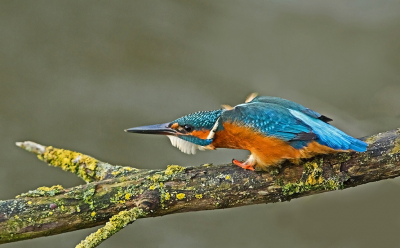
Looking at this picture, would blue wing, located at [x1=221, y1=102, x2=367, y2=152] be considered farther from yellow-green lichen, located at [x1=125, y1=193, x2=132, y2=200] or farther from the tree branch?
yellow-green lichen, located at [x1=125, y1=193, x2=132, y2=200]

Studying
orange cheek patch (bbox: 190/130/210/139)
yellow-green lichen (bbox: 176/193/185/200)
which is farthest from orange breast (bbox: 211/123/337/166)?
yellow-green lichen (bbox: 176/193/185/200)

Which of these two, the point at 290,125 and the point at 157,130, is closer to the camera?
the point at 290,125

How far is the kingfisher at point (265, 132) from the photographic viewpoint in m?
2.04

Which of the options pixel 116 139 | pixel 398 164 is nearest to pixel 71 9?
pixel 116 139

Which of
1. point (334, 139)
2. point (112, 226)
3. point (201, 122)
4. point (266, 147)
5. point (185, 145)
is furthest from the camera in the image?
point (185, 145)

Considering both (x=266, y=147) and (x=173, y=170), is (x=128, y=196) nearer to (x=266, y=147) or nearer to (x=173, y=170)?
(x=173, y=170)

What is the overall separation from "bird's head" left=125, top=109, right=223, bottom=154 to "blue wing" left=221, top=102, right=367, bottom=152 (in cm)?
8

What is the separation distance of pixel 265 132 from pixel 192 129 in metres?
0.41

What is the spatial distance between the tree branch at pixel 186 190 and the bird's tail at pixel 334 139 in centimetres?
10

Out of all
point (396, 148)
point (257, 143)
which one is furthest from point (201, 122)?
point (396, 148)

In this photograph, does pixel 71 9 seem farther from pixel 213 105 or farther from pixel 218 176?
pixel 218 176

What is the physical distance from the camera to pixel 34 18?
158 inches

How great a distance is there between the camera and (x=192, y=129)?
2.29 meters

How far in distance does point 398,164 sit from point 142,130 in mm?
1296
